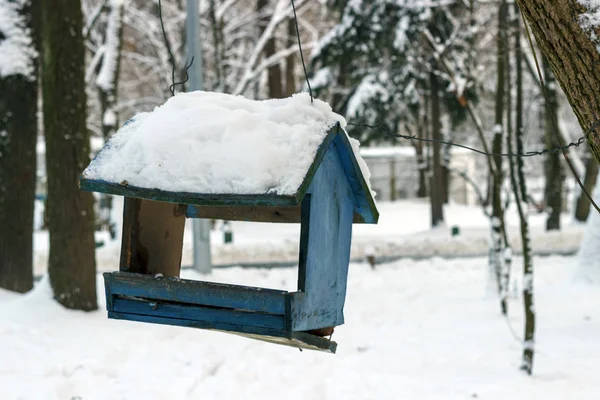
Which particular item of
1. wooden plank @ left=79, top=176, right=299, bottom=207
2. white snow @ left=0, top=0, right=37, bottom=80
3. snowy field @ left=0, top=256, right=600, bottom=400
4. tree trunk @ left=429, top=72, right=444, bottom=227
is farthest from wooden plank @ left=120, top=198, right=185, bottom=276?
tree trunk @ left=429, top=72, right=444, bottom=227

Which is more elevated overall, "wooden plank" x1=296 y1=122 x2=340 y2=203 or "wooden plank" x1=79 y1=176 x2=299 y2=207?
"wooden plank" x1=296 y1=122 x2=340 y2=203

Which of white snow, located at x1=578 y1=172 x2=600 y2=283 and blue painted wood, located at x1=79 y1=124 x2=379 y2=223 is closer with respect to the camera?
blue painted wood, located at x1=79 y1=124 x2=379 y2=223

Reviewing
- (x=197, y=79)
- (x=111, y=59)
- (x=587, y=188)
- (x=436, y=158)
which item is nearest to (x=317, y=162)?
(x=197, y=79)

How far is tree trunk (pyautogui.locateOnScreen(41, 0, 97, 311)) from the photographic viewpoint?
7699 mm

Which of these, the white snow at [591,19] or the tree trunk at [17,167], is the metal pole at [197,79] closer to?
the tree trunk at [17,167]

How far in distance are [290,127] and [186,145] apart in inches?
12.8

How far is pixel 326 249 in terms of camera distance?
266cm

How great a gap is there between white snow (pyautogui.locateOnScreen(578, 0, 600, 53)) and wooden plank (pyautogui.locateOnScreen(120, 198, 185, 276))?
161cm

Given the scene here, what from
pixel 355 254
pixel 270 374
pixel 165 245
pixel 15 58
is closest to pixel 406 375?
pixel 270 374

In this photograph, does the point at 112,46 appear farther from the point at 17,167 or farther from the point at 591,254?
the point at 591,254

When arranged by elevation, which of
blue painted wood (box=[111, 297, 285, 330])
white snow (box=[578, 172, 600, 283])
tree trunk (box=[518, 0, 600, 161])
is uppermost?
tree trunk (box=[518, 0, 600, 161])

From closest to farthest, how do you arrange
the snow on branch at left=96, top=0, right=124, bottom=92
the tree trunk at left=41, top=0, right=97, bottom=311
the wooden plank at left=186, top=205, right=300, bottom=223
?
the wooden plank at left=186, top=205, right=300, bottom=223 → the tree trunk at left=41, top=0, right=97, bottom=311 → the snow on branch at left=96, top=0, right=124, bottom=92

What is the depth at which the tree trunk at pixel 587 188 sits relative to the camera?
647 inches

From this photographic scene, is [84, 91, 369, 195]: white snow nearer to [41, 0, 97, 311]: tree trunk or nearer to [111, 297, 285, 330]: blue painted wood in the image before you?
[111, 297, 285, 330]: blue painted wood
